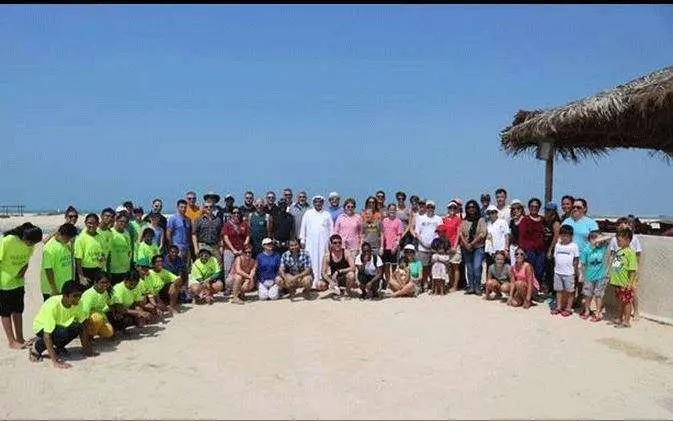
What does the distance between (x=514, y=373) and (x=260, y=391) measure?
223 cm

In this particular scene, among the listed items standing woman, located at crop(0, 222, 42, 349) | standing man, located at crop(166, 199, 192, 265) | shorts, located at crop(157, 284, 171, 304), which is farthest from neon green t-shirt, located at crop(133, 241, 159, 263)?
standing woman, located at crop(0, 222, 42, 349)

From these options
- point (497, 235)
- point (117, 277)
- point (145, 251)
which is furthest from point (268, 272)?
point (497, 235)

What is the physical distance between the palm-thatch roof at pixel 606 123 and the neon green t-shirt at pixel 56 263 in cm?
727

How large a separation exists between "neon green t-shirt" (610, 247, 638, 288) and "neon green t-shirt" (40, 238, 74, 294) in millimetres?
6403

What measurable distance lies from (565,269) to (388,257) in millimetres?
2819

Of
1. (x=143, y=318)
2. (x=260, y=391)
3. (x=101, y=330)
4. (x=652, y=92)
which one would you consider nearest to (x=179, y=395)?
(x=260, y=391)

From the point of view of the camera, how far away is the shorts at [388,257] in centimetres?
939

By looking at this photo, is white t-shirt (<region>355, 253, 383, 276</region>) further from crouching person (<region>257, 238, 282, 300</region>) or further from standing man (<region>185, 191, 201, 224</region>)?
standing man (<region>185, 191, 201, 224</region>)

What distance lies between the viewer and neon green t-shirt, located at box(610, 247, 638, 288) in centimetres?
706

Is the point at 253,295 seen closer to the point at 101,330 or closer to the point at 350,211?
the point at 350,211

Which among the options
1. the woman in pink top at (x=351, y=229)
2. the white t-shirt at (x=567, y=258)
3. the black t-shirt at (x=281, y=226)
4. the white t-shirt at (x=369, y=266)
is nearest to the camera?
the white t-shirt at (x=567, y=258)

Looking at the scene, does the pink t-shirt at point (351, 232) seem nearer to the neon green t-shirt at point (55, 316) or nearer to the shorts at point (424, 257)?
the shorts at point (424, 257)

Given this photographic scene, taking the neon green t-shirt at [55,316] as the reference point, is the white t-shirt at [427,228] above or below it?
above

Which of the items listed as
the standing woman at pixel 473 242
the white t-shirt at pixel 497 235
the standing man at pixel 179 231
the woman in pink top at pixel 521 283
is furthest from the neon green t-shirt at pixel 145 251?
the woman in pink top at pixel 521 283
